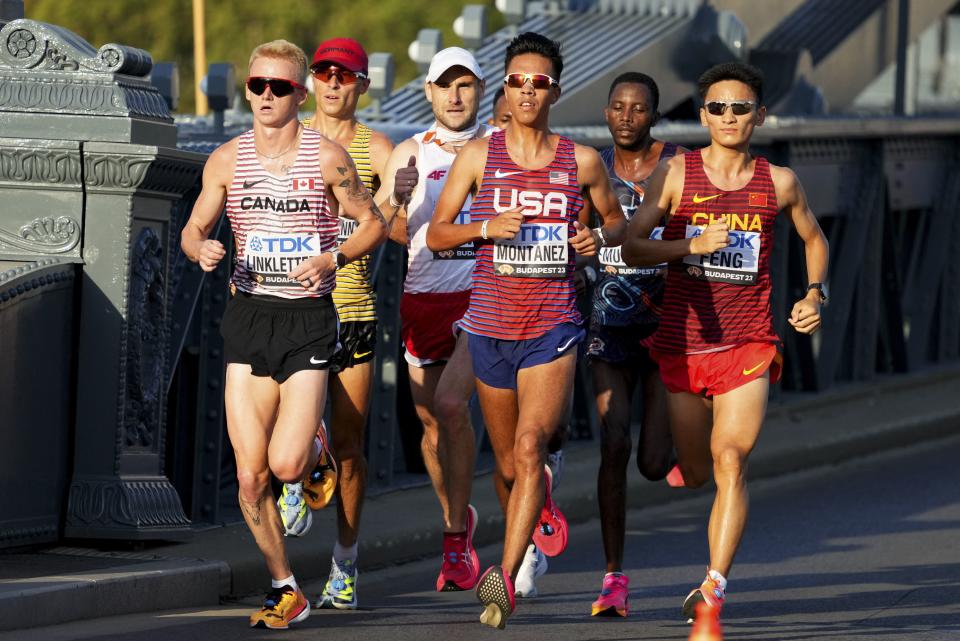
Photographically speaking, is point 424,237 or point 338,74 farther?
point 424,237

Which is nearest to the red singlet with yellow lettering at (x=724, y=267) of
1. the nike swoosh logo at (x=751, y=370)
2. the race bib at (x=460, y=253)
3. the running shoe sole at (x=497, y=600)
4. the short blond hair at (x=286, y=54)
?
the nike swoosh logo at (x=751, y=370)

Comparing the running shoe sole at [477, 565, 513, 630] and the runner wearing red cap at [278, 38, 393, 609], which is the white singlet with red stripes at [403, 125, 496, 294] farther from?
the running shoe sole at [477, 565, 513, 630]

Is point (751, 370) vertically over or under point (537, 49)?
under

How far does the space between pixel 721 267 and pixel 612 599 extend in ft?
4.51

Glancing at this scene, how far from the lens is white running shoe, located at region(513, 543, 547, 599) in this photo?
29.8 ft

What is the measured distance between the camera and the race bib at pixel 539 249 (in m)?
8.08

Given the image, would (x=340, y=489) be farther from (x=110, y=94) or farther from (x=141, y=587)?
(x=110, y=94)

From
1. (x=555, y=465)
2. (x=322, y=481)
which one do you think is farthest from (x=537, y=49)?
(x=555, y=465)

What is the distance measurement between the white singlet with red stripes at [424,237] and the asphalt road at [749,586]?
1321mm

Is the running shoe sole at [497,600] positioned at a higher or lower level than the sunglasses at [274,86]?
lower

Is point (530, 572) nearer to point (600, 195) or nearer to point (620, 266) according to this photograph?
point (620, 266)

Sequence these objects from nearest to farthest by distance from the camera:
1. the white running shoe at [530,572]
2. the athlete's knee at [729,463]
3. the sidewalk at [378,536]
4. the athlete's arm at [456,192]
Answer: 1. the sidewalk at [378,536]
2. the athlete's knee at [729,463]
3. the athlete's arm at [456,192]
4. the white running shoe at [530,572]

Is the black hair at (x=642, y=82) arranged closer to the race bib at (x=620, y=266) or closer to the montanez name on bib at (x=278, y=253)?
the race bib at (x=620, y=266)

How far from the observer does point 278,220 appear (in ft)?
26.1
